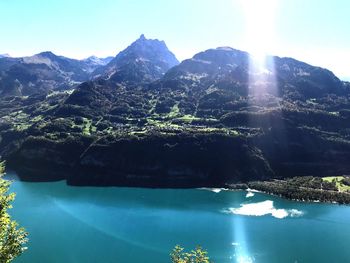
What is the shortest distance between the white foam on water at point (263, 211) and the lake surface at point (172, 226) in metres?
0.31

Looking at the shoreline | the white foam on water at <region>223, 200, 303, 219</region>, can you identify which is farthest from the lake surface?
the shoreline

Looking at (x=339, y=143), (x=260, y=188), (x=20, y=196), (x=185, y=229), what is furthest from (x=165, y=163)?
(x=339, y=143)

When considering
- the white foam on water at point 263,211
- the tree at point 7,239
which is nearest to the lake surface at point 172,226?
the white foam on water at point 263,211

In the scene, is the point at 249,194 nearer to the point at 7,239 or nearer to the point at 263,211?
the point at 263,211

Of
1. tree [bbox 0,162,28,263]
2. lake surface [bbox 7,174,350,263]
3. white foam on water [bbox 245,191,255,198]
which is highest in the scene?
tree [bbox 0,162,28,263]

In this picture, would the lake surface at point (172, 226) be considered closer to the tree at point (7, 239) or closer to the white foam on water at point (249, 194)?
the white foam on water at point (249, 194)

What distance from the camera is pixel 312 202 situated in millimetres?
138750

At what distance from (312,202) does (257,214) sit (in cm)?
2654

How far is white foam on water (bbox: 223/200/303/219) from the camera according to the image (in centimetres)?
12469

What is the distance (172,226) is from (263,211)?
1337 inches

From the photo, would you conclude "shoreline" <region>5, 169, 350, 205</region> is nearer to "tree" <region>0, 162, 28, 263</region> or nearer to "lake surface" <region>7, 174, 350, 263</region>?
"lake surface" <region>7, 174, 350, 263</region>

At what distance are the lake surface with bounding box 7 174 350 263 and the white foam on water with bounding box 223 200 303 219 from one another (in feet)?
1.03

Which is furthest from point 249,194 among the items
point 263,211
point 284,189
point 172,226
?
point 172,226

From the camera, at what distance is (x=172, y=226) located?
112 meters
